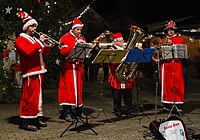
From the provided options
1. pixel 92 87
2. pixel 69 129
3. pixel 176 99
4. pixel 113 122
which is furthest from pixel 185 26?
pixel 69 129

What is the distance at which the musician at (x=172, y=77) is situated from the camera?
28.2ft

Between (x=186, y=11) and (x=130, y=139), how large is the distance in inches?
749

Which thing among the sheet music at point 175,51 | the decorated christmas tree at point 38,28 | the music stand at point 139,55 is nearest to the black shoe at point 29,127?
the music stand at point 139,55

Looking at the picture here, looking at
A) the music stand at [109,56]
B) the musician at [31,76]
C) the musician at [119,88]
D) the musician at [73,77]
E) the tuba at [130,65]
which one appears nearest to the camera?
the music stand at [109,56]

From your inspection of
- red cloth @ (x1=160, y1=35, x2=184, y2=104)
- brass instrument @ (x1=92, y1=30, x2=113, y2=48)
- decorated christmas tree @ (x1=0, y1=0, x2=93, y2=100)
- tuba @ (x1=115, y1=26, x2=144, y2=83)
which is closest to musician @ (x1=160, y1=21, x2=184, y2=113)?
red cloth @ (x1=160, y1=35, x2=184, y2=104)

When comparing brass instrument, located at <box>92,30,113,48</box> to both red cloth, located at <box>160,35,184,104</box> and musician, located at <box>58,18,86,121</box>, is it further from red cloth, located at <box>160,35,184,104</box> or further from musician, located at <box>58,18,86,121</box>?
red cloth, located at <box>160,35,184,104</box>

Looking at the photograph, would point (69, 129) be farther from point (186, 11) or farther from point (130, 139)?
point (186, 11)

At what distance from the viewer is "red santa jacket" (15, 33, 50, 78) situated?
22.8 feet

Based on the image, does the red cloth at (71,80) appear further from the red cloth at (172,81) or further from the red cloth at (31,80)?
the red cloth at (172,81)

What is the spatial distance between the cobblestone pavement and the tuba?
2.11ft

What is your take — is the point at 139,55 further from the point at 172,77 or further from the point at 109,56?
the point at 172,77

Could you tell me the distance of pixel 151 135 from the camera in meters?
6.79

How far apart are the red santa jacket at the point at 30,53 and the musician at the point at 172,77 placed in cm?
301

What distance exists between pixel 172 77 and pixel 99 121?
2098 mm
